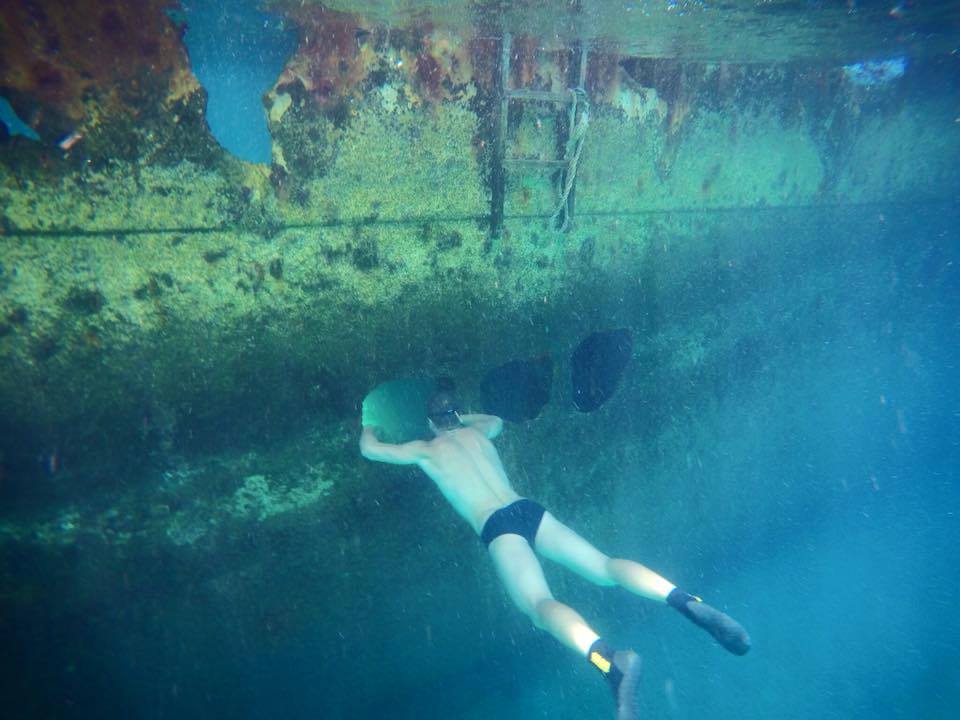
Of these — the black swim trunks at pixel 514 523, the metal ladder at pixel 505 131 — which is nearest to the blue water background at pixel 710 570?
the black swim trunks at pixel 514 523

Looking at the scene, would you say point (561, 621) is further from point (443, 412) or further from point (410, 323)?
point (410, 323)

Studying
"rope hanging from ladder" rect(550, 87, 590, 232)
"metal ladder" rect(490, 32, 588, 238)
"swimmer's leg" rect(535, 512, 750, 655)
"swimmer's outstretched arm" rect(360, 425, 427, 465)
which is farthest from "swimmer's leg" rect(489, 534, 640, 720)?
"rope hanging from ladder" rect(550, 87, 590, 232)

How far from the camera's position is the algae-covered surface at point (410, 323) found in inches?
121

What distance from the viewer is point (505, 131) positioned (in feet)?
13.3

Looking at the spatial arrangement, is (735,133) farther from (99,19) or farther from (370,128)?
(99,19)

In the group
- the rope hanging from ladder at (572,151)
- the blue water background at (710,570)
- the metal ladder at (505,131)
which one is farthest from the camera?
the rope hanging from ladder at (572,151)

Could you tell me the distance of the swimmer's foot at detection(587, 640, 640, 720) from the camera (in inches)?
118

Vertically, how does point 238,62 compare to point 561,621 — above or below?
above

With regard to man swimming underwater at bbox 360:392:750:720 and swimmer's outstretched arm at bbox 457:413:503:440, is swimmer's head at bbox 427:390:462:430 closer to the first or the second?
man swimming underwater at bbox 360:392:750:720

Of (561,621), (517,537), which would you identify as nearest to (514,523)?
(517,537)

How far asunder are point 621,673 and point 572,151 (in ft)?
13.6

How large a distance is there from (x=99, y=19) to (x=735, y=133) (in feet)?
19.8

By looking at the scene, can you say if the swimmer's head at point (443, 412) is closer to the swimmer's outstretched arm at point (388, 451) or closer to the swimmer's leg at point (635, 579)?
the swimmer's outstretched arm at point (388, 451)

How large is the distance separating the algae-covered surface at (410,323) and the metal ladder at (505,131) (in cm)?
4
